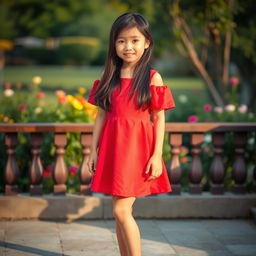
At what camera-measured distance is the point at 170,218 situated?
206 inches

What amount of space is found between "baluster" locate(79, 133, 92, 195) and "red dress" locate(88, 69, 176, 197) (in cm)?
142

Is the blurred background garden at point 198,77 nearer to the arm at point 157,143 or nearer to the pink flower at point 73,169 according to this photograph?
the pink flower at point 73,169

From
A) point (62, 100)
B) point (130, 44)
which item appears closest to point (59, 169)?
point (62, 100)

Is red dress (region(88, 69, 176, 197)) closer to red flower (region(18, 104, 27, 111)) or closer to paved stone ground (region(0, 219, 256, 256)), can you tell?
paved stone ground (region(0, 219, 256, 256))

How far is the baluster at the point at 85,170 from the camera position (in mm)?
5180

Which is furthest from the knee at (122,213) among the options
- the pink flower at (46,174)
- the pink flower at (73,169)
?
the pink flower at (46,174)

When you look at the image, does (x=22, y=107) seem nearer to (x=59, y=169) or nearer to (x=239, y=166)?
(x=59, y=169)

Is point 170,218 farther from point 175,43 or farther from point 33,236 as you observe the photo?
point 175,43

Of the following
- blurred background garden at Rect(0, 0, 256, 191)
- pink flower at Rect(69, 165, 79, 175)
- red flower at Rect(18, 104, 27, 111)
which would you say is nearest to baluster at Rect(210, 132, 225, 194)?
blurred background garden at Rect(0, 0, 256, 191)

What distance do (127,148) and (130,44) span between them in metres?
0.66

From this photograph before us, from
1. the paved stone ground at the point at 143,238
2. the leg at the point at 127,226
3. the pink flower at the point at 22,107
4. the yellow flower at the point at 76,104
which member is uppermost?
the yellow flower at the point at 76,104

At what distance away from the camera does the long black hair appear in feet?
11.9

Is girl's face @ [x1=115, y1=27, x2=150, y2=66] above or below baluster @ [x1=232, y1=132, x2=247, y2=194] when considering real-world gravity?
above

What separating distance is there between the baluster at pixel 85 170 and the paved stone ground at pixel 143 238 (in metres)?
0.29
